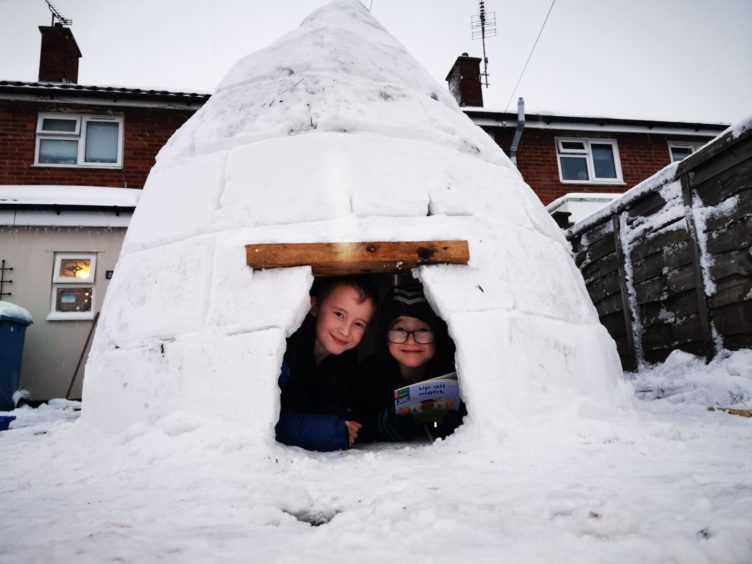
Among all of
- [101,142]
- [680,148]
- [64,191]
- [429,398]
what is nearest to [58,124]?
[101,142]

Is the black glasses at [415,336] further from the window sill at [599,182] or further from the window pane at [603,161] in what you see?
the window pane at [603,161]

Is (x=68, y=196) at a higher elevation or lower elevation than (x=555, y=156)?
lower

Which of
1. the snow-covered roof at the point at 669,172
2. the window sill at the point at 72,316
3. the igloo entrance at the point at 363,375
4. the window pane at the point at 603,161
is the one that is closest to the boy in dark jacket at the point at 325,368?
the igloo entrance at the point at 363,375

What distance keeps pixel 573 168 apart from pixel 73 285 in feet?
32.1

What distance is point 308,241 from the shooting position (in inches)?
88.4

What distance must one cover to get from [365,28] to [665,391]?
12.6 feet

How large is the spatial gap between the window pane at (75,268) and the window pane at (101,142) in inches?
82.2

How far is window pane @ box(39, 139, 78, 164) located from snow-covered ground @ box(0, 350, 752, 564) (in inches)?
294

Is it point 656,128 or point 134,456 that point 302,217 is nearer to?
point 134,456

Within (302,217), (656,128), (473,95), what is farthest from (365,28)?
(656,128)

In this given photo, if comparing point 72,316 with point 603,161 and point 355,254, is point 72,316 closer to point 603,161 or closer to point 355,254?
point 355,254

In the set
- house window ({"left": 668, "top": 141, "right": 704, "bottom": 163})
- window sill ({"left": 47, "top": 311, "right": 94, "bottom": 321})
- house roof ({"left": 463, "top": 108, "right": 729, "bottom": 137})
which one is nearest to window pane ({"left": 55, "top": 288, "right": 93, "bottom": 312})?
window sill ({"left": 47, "top": 311, "right": 94, "bottom": 321})

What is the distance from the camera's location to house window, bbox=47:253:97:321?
7082 mm

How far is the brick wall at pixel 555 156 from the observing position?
965 cm
